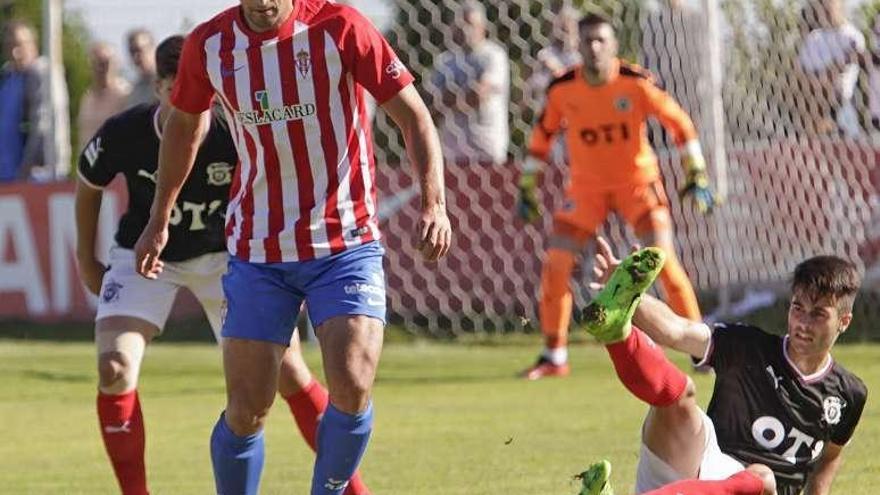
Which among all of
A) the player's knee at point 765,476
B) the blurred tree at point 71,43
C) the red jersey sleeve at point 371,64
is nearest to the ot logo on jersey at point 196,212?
the red jersey sleeve at point 371,64

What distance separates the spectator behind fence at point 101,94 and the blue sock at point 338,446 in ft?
32.5

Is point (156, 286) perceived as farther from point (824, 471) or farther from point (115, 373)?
point (824, 471)

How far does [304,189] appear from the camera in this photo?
617cm

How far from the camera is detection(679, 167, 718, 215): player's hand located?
11.7 metres

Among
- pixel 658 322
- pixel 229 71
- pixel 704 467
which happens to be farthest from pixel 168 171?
pixel 704 467

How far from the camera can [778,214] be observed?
50.1ft

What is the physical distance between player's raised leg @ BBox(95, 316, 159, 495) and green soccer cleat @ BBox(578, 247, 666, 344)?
237cm

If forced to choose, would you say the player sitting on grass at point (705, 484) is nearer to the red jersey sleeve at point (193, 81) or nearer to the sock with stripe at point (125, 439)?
the red jersey sleeve at point (193, 81)

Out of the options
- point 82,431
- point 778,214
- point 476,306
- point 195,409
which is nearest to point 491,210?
point 476,306

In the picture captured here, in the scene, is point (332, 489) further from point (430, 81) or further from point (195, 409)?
point (430, 81)

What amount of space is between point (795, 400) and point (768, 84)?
9.80 metres

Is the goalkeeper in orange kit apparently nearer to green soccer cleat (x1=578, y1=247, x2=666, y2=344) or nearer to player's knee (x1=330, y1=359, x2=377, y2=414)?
player's knee (x1=330, y1=359, x2=377, y2=414)

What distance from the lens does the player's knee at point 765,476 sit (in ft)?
19.3

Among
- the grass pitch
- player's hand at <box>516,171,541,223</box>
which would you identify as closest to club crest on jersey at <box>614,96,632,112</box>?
player's hand at <box>516,171,541,223</box>
